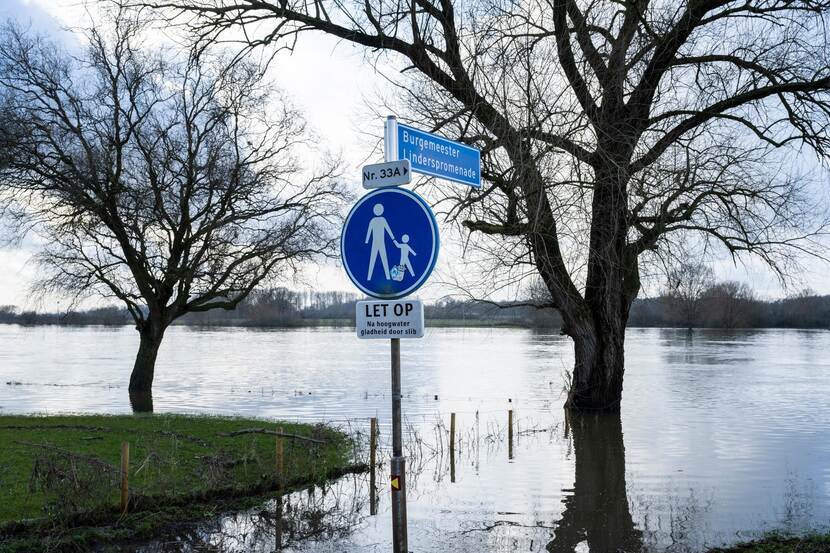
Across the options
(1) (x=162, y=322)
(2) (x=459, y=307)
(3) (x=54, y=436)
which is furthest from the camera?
(1) (x=162, y=322)

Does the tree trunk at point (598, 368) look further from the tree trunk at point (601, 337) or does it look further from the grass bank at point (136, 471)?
the grass bank at point (136, 471)

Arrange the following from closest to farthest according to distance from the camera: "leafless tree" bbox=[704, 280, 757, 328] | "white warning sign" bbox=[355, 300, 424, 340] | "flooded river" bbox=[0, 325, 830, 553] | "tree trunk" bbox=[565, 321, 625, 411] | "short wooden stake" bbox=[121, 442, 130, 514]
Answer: "white warning sign" bbox=[355, 300, 424, 340] → "short wooden stake" bbox=[121, 442, 130, 514] → "flooded river" bbox=[0, 325, 830, 553] → "tree trunk" bbox=[565, 321, 625, 411] → "leafless tree" bbox=[704, 280, 757, 328]

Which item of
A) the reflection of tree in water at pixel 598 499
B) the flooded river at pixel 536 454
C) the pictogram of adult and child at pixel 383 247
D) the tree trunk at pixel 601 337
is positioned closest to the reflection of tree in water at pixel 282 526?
the flooded river at pixel 536 454

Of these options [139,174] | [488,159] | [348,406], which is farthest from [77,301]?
[488,159]

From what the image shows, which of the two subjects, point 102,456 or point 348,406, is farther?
point 348,406

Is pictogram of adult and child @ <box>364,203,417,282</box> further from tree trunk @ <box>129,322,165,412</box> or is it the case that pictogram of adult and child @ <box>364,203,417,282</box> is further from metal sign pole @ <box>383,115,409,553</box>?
tree trunk @ <box>129,322,165,412</box>

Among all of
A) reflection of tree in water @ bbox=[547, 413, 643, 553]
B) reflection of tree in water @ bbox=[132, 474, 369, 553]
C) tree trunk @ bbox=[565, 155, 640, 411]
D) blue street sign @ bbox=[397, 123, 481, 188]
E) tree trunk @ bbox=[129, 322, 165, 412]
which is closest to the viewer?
blue street sign @ bbox=[397, 123, 481, 188]

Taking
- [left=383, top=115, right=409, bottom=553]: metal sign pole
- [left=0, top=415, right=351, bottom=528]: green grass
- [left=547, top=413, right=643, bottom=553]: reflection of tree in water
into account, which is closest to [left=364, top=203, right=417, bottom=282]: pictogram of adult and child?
[left=383, top=115, right=409, bottom=553]: metal sign pole

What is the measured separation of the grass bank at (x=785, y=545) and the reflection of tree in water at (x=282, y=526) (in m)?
4.27

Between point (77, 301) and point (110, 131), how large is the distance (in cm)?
560

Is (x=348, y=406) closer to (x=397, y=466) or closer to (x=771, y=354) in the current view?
(x=397, y=466)

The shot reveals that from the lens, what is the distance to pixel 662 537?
9.04 m

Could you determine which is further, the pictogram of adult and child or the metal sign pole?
the metal sign pole

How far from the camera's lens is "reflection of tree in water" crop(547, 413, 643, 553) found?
349 inches
